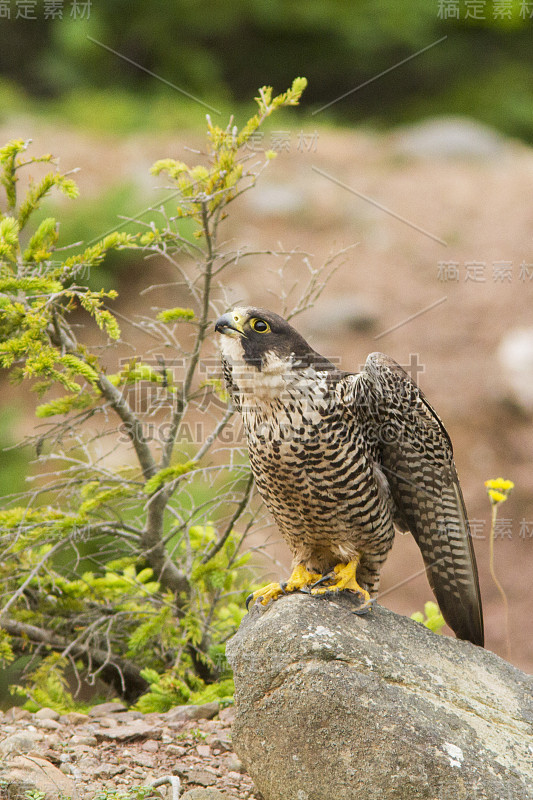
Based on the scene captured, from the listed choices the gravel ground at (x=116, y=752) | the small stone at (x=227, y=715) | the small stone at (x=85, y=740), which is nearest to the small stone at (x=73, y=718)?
the gravel ground at (x=116, y=752)

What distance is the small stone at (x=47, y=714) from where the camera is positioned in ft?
12.4

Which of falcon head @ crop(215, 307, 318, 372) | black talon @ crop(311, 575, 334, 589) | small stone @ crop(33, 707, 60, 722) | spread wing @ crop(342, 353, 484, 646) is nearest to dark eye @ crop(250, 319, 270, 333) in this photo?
falcon head @ crop(215, 307, 318, 372)

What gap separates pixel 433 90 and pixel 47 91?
622 centimetres

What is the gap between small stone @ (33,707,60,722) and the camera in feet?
12.4

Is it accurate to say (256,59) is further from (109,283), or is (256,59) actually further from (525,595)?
(525,595)

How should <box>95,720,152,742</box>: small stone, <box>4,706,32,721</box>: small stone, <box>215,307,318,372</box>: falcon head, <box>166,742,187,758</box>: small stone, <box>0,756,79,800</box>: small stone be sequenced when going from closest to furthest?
<box>0,756,79,800</box>: small stone → <box>215,307,318,372</box>: falcon head → <box>166,742,187,758</box>: small stone → <box>95,720,152,742</box>: small stone → <box>4,706,32,721</box>: small stone

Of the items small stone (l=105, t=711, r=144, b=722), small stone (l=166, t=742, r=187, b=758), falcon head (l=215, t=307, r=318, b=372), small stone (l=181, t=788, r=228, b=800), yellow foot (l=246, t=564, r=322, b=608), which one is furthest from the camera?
small stone (l=105, t=711, r=144, b=722)

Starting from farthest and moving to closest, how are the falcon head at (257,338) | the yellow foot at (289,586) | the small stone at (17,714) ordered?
the small stone at (17,714), the yellow foot at (289,586), the falcon head at (257,338)

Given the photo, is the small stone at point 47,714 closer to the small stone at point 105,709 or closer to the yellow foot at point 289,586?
the small stone at point 105,709

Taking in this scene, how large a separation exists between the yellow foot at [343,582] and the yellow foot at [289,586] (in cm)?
5

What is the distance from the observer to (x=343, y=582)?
3371 millimetres

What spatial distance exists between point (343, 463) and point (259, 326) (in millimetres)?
641

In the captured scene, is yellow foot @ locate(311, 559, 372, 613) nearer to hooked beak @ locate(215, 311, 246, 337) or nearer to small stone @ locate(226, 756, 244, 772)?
small stone @ locate(226, 756, 244, 772)

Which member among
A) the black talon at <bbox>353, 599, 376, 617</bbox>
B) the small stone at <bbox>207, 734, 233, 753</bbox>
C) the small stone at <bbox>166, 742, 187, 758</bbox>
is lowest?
the small stone at <bbox>207, 734, 233, 753</bbox>
